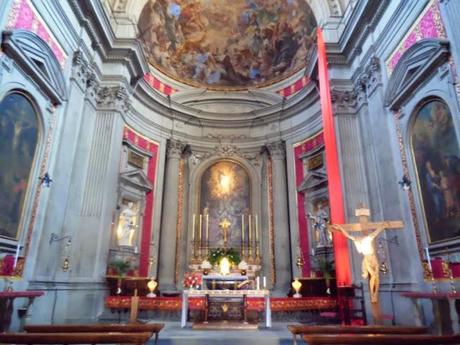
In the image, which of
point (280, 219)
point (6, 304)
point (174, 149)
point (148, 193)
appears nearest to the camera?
point (6, 304)

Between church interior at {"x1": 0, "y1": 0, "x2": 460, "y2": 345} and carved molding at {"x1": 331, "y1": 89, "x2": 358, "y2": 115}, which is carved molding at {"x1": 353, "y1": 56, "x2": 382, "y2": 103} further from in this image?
carved molding at {"x1": 331, "y1": 89, "x2": 358, "y2": 115}

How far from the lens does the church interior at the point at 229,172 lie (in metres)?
6.01

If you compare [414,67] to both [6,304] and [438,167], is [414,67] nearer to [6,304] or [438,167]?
[438,167]

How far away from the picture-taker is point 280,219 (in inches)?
484

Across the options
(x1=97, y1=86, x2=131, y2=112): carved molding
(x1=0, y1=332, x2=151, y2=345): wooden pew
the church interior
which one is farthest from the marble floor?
(x1=97, y1=86, x2=131, y2=112): carved molding

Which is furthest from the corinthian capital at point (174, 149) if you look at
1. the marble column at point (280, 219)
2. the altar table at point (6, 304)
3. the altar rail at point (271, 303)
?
the altar table at point (6, 304)

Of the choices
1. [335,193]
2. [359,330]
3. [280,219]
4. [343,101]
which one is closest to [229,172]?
[280,219]

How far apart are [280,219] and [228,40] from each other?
8.01 m

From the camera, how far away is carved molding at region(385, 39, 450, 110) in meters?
6.11

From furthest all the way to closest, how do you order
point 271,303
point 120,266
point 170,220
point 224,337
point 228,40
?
1. point 228,40
2. point 170,220
3. point 120,266
4. point 271,303
5. point 224,337

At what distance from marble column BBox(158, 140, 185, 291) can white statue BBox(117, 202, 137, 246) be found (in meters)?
1.47

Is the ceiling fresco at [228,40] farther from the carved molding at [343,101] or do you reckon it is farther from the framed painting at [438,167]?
the framed painting at [438,167]

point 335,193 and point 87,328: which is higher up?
point 335,193

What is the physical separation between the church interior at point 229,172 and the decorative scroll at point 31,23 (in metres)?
0.05
